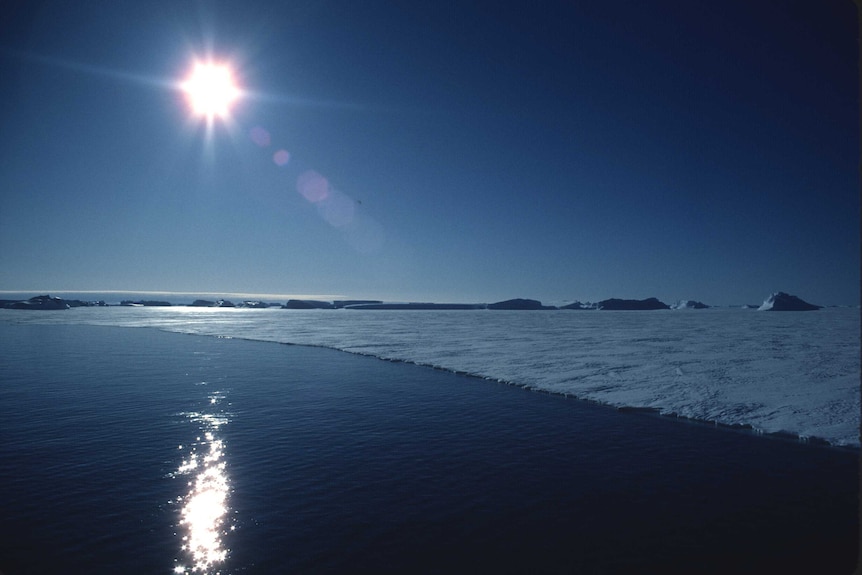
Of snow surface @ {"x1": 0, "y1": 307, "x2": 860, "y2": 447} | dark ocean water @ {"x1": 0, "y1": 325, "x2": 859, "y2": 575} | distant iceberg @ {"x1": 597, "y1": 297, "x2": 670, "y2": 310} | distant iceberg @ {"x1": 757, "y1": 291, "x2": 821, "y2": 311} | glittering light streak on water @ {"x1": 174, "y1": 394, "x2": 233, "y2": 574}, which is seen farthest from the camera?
distant iceberg @ {"x1": 597, "y1": 297, "x2": 670, "y2": 310}

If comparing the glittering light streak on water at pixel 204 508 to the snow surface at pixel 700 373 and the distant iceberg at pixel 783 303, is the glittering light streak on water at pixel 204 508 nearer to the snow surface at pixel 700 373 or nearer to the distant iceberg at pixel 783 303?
the snow surface at pixel 700 373

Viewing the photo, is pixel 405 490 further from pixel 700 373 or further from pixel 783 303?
pixel 783 303

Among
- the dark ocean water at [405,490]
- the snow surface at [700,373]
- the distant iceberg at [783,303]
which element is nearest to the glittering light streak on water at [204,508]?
the dark ocean water at [405,490]

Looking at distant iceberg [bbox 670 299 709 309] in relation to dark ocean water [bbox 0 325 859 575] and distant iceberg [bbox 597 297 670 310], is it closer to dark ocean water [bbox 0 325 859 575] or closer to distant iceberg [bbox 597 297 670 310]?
distant iceberg [bbox 597 297 670 310]

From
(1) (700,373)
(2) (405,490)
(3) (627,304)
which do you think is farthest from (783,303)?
(2) (405,490)

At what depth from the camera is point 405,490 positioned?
9086 millimetres

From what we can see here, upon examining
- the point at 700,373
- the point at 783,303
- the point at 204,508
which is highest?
the point at 783,303

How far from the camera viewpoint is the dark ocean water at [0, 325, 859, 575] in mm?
6801

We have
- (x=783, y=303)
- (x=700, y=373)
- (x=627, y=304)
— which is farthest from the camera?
(x=627, y=304)

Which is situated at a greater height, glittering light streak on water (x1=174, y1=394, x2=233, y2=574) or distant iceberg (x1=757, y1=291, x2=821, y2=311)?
distant iceberg (x1=757, y1=291, x2=821, y2=311)

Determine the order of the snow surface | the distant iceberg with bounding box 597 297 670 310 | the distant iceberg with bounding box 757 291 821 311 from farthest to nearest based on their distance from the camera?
the distant iceberg with bounding box 597 297 670 310 < the distant iceberg with bounding box 757 291 821 311 < the snow surface

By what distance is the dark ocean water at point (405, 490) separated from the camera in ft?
22.3

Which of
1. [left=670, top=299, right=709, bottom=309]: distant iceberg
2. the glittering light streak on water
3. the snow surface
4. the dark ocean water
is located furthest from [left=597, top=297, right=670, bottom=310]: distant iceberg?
the glittering light streak on water

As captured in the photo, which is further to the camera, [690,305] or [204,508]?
[690,305]
